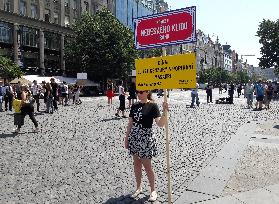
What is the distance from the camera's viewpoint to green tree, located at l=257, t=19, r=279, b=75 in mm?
58156

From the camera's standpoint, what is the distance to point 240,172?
694 cm

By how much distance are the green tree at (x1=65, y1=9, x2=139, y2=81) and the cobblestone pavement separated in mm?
34757

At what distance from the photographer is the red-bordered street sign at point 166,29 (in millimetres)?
4918

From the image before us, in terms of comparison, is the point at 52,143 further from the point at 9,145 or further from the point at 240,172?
the point at 240,172

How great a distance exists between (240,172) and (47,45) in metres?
47.4

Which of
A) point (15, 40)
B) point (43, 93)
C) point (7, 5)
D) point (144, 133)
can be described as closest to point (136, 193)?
point (144, 133)

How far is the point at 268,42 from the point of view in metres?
59.3

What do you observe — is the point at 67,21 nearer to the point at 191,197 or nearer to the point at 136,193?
the point at 136,193

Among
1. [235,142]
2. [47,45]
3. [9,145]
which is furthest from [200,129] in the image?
[47,45]

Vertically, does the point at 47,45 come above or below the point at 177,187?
above

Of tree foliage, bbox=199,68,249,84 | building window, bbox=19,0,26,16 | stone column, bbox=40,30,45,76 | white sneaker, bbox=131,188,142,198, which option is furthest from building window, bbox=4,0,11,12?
tree foliage, bbox=199,68,249,84

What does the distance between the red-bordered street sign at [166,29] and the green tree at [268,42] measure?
57.4 meters

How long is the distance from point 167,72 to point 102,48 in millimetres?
43258

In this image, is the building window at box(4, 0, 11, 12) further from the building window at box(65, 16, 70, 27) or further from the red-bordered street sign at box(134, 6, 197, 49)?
the red-bordered street sign at box(134, 6, 197, 49)
